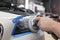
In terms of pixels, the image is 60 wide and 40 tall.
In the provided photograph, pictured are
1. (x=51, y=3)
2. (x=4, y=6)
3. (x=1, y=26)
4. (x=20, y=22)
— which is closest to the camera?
(x=1, y=26)

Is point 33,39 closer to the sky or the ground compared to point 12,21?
closer to the ground

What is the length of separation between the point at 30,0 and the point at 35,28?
168 cm

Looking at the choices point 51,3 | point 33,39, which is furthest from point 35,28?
point 51,3

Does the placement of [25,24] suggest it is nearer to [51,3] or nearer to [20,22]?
[20,22]

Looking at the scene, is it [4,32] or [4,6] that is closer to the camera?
[4,32]

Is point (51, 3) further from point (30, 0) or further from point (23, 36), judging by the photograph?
point (23, 36)

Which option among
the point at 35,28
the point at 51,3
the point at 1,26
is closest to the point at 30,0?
the point at 51,3

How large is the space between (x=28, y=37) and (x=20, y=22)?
9 cm

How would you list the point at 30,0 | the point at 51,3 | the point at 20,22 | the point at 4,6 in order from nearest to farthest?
1. the point at 20,22
2. the point at 4,6
3. the point at 30,0
4. the point at 51,3

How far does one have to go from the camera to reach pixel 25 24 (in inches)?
27.5

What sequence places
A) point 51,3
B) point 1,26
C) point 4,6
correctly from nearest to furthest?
point 1,26 → point 4,6 → point 51,3

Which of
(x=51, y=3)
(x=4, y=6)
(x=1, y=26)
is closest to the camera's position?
(x=1, y=26)

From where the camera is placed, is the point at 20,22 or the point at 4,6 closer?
the point at 20,22

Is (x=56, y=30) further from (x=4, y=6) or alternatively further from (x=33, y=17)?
(x=4, y=6)
